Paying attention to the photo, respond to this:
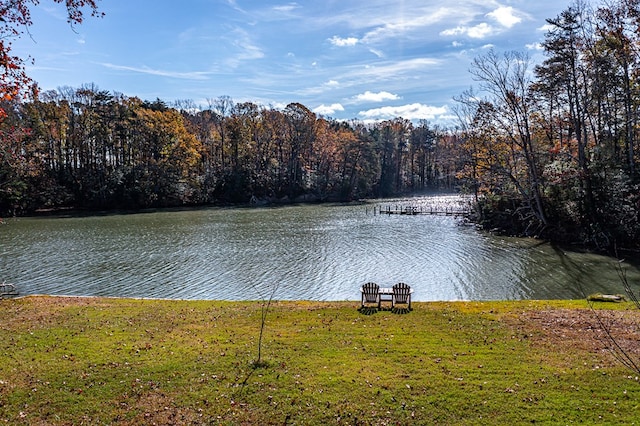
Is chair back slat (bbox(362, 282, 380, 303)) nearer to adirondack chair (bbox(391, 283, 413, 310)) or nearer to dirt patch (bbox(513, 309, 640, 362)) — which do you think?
adirondack chair (bbox(391, 283, 413, 310))

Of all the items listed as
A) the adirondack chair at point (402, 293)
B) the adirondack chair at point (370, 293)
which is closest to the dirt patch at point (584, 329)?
the adirondack chair at point (402, 293)

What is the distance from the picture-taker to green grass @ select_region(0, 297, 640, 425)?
7422mm

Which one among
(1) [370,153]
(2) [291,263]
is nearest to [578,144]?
(2) [291,263]

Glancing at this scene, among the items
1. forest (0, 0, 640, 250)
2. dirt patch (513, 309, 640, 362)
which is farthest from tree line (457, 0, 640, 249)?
dirt patch (513, 309, 640, 362)

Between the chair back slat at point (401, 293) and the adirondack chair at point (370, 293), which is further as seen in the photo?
the adirondack chair at point (370, 293)

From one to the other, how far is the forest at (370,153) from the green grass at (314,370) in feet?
15.2

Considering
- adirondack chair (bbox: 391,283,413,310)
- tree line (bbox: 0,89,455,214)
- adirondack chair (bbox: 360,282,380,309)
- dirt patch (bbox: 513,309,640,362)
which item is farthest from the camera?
tree line (bbox: 0,89,455,214)

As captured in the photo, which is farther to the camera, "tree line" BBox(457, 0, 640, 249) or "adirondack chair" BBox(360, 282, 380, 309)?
"tree line" BBox(457, 0, 640, 249)

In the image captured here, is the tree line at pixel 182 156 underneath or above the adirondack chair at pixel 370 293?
above

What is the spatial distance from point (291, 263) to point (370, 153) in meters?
62.2

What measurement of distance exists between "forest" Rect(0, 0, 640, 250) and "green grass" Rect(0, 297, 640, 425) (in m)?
4.62

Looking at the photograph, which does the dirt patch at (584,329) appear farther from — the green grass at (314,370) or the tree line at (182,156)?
the tree line at (182,156)

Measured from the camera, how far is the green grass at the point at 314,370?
7422 mm

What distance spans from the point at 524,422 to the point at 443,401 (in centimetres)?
138
